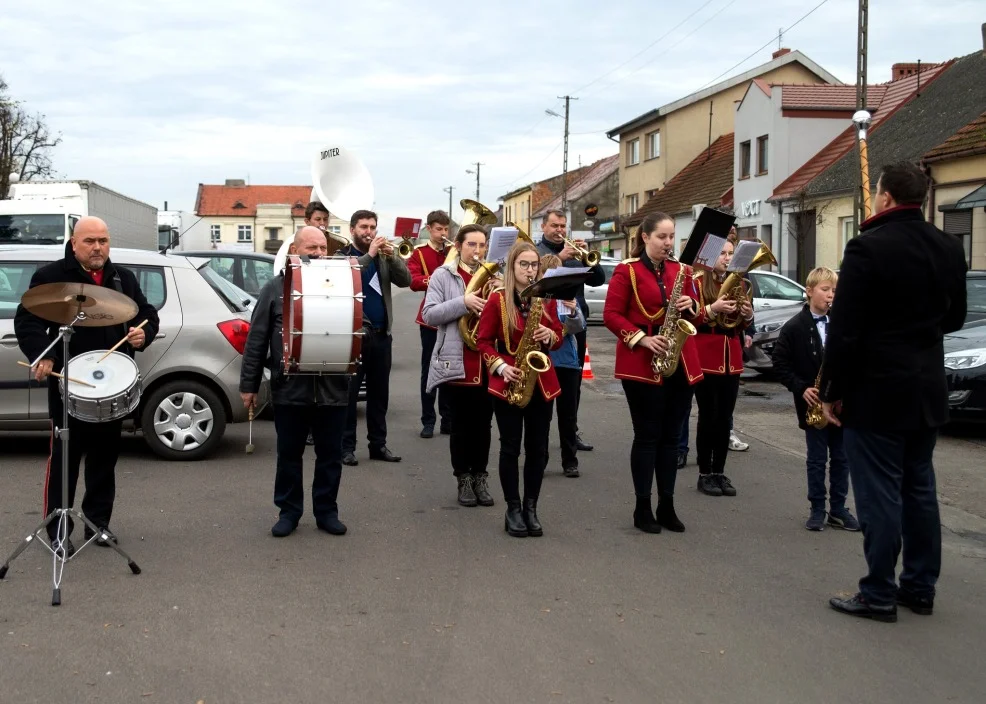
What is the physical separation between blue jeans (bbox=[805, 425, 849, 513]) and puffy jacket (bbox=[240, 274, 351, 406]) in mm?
2944

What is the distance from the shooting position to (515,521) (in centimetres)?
683

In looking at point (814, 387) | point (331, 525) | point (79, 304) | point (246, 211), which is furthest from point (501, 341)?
point (246, 211)

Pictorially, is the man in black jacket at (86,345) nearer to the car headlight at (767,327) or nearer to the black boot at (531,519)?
the black boot at (531,519)

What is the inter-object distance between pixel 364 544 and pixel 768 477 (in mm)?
3689

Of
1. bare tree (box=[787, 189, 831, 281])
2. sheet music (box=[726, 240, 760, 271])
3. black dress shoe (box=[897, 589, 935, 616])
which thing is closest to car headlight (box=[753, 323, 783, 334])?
sheet music (box=[726, 240, 760, 271])

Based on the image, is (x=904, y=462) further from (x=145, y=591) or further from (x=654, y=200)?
(x=654, y=200)

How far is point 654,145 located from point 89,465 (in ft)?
156

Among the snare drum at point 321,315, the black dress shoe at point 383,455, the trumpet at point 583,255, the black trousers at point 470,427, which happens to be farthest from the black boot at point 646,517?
the black dress shoe at point 383,455

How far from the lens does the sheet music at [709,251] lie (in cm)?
739

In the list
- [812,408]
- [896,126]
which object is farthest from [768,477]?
[896,126]

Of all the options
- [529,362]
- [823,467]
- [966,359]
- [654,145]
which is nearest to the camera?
[529,362]

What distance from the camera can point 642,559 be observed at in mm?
6293

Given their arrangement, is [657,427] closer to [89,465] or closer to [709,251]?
[709,251]

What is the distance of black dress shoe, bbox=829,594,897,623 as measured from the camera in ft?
17.1
